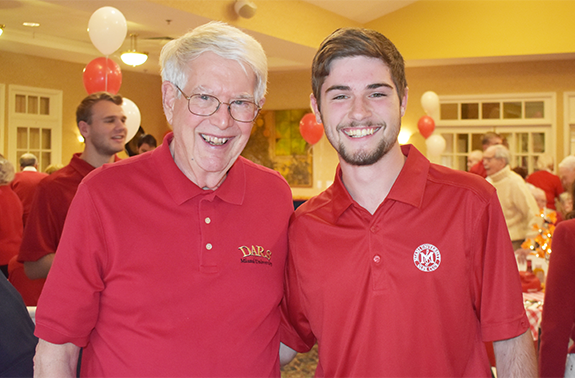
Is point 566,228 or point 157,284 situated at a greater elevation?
point 566,228

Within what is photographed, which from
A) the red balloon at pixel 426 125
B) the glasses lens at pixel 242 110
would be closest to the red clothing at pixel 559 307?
the glasses lens at pixel 242 110

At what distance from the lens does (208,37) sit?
159 centimetres

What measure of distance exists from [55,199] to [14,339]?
1542 millimetres

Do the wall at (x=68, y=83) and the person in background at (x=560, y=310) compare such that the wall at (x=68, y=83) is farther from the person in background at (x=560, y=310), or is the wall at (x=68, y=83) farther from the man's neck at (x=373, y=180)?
the person in background at (x=560, y=310)

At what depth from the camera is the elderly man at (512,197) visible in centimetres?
529

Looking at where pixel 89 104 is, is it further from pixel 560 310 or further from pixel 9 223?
pixel 560 310

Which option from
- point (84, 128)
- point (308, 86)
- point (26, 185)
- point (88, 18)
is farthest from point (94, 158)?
point (308, 86)

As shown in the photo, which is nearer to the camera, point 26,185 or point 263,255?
point 263,255

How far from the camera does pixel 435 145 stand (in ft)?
32.1

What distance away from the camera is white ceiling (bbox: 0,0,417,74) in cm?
655

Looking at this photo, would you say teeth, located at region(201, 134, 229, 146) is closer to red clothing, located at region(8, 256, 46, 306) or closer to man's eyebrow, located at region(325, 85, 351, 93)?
man's eyebrow, located at region(325, 85, 351, 93)

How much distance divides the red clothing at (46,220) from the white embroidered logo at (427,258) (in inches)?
87.5

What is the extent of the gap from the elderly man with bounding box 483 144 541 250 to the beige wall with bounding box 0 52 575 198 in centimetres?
517

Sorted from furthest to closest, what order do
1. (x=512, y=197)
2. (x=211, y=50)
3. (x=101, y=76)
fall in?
1. (x=512, y=197)
2. (x=101, y=76)
3. (x=211, y=50)
